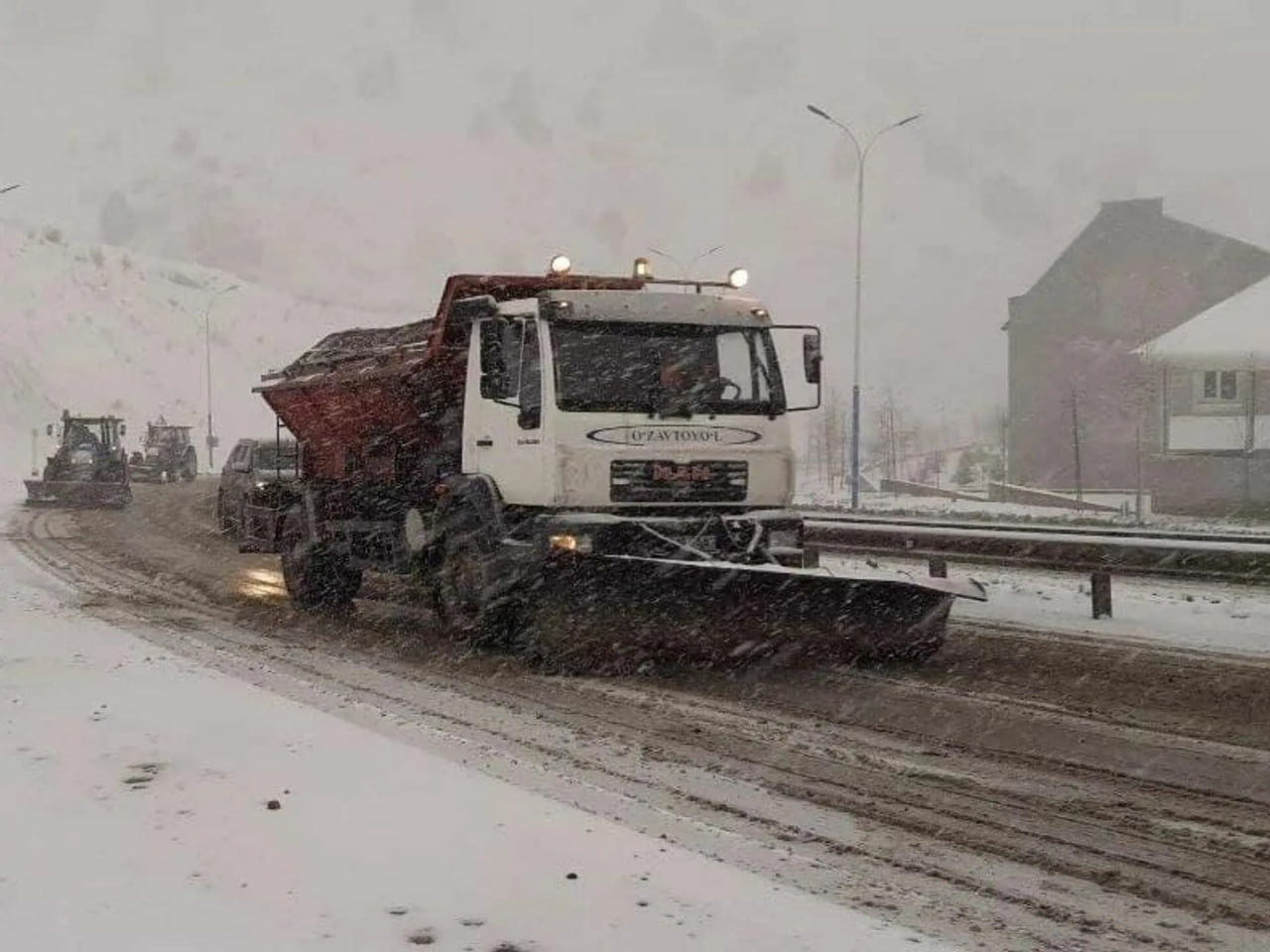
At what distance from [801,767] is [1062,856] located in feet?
5.31

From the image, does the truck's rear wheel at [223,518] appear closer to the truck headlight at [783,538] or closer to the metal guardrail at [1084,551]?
the metal guardrail at [1084,551]

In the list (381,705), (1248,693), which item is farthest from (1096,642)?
(381,705)

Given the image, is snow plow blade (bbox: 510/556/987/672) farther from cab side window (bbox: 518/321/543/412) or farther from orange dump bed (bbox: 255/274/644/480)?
orange dump bed (bbox: 255/274/644/480)

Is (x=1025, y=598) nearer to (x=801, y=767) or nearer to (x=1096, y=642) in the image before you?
(x=1096, y=642)

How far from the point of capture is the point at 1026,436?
48.8 meters

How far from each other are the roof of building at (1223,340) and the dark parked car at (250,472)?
23807mm

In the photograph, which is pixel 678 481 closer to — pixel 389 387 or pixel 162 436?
pixel 389 387

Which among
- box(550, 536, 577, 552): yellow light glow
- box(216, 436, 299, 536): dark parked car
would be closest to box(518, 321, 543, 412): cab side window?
box(550, 536, 577, 552): yellow light glow

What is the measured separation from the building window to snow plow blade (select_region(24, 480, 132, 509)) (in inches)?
1148

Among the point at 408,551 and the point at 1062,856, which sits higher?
the point at 408,551

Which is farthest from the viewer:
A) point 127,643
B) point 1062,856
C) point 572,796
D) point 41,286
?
point 41,286

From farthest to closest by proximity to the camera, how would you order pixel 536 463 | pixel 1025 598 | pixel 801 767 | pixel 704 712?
pixel 1025 598 < pixel 536 463 < pixel 704 712 < pixel 801 767

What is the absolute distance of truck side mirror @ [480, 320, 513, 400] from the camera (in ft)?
31.9

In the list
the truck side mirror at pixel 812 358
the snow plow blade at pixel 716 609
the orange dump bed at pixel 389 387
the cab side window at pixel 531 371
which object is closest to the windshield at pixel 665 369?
the cab side window at pixel 531 371
